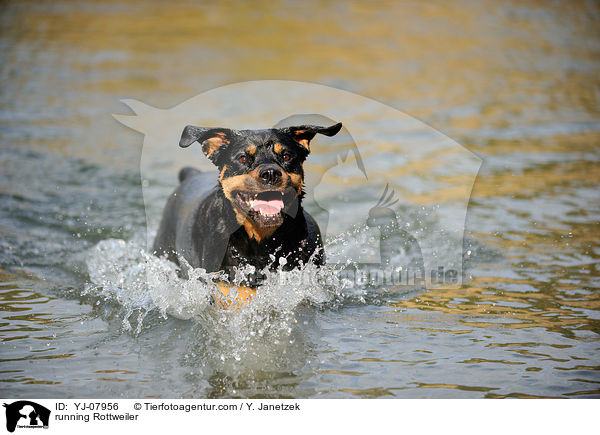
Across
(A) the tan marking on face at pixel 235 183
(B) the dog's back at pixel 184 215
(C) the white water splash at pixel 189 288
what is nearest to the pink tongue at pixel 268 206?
(A) the tan marking on face at pixel 235 183

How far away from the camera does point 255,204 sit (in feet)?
12.6

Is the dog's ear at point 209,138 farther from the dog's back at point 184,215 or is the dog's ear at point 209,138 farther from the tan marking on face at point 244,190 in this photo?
the dog's back at point 184,215

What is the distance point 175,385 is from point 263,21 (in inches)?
472

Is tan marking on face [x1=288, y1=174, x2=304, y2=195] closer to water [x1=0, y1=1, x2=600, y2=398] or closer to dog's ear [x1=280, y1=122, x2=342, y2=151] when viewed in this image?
dog's ear [x1=280, y1=122, x2=342, y2=151]

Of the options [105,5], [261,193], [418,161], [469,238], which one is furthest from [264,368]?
[105,5]

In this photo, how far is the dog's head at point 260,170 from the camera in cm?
380

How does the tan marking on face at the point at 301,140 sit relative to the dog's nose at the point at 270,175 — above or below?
above

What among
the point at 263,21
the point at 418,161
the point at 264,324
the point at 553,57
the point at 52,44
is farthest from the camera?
the point at 263,21

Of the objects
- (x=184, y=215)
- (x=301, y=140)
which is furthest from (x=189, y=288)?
(x=301, y=140)

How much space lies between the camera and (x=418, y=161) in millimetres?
7867

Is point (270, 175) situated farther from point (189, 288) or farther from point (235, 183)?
point (189, 288)

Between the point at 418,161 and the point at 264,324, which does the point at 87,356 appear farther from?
the point at 418,161
